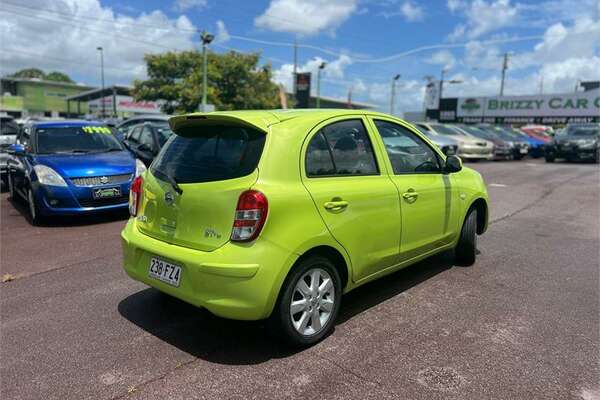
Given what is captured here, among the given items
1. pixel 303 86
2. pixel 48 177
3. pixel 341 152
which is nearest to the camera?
pixel 341 152

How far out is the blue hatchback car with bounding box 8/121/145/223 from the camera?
7.01 m

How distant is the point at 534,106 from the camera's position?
44375 millimetres

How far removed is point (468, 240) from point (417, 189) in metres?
1.34

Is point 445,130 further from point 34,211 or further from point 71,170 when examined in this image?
point 34,211

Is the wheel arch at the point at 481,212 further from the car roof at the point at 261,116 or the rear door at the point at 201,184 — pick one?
the rear door at the point at 201,184

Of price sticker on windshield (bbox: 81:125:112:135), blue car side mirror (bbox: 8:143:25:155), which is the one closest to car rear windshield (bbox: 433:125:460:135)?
price sticker on windshield (bbox: 81:125:112:135)

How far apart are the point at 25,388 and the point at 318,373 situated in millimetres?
1793

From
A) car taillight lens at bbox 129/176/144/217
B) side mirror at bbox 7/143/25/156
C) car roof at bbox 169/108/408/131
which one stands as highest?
car roof at bbox 169/108/408/131

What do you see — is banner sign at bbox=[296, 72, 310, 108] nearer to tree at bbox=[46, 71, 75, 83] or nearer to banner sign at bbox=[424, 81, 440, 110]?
banner sign at bbox=[424, 81, 440, 110]

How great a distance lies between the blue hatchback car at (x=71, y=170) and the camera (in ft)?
23.0

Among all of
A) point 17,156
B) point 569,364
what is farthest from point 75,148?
point 569,364

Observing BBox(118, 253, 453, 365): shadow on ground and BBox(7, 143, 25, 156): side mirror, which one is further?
BBox(7, 143, 25, 156): side mirror

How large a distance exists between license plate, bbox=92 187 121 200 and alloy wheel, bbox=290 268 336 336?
486cm

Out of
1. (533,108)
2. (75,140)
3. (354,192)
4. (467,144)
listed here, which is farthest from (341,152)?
(533,108)
